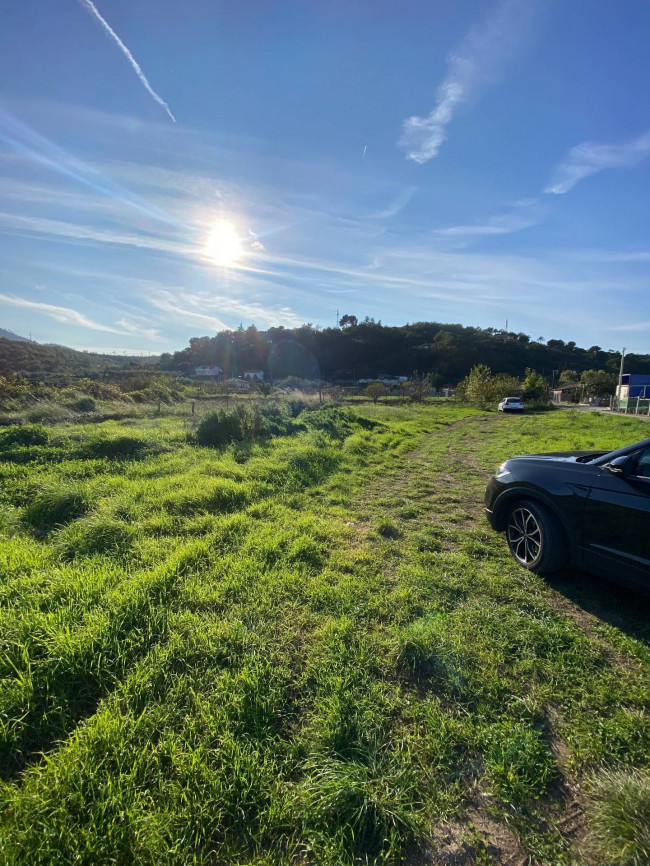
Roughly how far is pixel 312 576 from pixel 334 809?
1.94 metres

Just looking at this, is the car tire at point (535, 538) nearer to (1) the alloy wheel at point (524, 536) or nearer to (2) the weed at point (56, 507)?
(1) the alloy wheel at point (524, 536)

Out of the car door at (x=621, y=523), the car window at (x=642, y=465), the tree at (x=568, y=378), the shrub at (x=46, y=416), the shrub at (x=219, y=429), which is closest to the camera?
the car door at (x=621, y=523)

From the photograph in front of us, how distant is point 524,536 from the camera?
3.67m

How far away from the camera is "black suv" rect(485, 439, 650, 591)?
9.02ft

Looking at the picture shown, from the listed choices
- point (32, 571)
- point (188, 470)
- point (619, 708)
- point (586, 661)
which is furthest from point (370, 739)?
point (188, 470)

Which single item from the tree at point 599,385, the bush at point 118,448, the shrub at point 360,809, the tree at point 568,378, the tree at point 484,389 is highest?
the tree at point 568,378

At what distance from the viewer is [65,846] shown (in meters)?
1.32

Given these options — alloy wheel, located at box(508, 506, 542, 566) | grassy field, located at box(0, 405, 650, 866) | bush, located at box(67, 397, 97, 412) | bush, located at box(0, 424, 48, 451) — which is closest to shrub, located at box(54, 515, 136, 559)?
grassy field, located at box(0, 405, 650, 866)

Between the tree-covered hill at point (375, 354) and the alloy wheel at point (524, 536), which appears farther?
the tree-covered hill at point (375, 354)

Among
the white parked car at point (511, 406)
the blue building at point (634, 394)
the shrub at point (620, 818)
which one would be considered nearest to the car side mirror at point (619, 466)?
the shrub at point (620, 818)

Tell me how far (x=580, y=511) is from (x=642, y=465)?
1.97ft

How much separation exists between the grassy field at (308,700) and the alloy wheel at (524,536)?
0.59 ft

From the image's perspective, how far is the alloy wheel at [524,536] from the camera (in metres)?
3.56

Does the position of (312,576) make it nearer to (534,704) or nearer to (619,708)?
(534,704)
